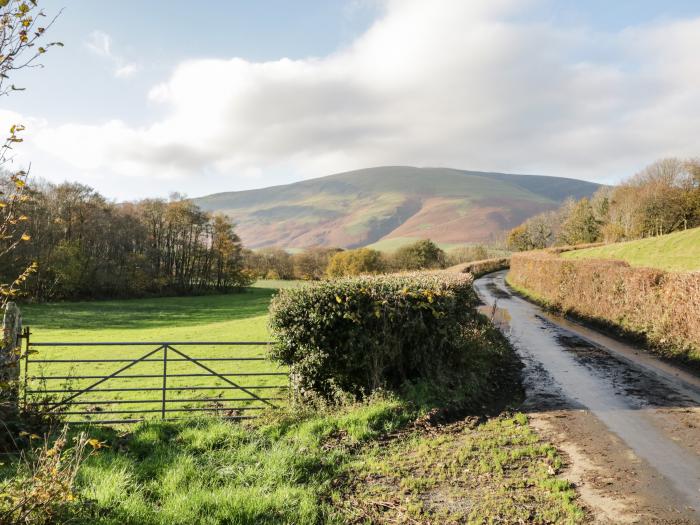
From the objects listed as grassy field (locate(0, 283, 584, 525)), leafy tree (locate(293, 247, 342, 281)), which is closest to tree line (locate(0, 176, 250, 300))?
leafy tree (locate(293, 247, 342, 281))

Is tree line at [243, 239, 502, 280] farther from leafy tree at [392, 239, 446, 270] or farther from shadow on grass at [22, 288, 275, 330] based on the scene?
shadow on grass at [22, 288, 275, 330]

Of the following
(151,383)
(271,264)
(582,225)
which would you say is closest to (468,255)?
(582,225)

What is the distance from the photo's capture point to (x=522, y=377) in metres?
11.7

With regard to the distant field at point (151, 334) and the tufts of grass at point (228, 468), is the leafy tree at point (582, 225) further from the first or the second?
the tufts of grass at point (228, 468)

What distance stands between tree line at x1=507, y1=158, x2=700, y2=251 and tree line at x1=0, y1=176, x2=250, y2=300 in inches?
2320

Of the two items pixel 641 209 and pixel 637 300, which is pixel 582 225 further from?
pixel 637 300

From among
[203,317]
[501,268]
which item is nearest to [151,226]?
[203,317]

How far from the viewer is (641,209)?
201 ft

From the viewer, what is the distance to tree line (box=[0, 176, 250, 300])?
48.4m

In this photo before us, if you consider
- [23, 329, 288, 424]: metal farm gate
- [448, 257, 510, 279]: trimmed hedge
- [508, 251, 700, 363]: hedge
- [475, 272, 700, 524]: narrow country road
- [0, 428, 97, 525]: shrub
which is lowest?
[23, 329, 288, 424]: metal farm gate

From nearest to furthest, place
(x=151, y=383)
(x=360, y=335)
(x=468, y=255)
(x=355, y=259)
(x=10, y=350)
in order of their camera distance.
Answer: (x=10, y=350) < (x=360, y=335) < (x=151, y=383) < (x=355, y=259) < (x=468, y=255)

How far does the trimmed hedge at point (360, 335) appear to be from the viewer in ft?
30.9

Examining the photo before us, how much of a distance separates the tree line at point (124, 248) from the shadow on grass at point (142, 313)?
10.5ft

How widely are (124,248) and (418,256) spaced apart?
44105mm
